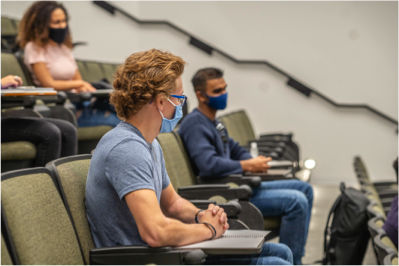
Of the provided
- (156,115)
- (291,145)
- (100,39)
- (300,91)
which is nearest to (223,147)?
(156,115)

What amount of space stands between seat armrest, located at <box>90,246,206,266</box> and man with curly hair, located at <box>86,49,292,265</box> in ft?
0.08

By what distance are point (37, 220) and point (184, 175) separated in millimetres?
1126

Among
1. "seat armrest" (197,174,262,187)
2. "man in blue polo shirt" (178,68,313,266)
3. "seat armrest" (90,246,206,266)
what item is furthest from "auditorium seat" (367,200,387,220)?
A: "seat armrest" (90,246,206,266)

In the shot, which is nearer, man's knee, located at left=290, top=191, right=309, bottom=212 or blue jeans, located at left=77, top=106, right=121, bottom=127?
man's knee, located at left=290, top=191, right=309, bottom=212

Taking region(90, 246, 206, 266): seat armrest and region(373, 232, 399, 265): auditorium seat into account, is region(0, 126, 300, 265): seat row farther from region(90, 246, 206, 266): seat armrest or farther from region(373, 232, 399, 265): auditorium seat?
region(373, 232, 399, 265): auditorium seat

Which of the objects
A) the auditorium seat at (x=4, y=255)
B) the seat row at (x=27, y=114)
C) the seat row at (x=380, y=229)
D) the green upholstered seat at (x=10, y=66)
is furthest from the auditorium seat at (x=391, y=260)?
the green upholstered seat at (x=10, y=66)

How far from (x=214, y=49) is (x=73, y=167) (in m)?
4.13

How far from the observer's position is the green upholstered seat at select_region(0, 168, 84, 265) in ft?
2.95

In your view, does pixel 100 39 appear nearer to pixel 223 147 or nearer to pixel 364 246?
pixel 223 147

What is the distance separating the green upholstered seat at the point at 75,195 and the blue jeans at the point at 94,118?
149cm

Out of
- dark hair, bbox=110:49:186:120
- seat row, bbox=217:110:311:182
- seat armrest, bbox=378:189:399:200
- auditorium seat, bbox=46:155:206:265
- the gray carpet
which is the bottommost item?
the gray carpet

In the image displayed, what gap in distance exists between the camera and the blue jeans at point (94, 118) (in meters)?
2.66

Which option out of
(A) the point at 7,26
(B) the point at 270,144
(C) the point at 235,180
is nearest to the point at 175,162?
(C) the point at 235,180

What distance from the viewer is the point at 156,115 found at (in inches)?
48.1
